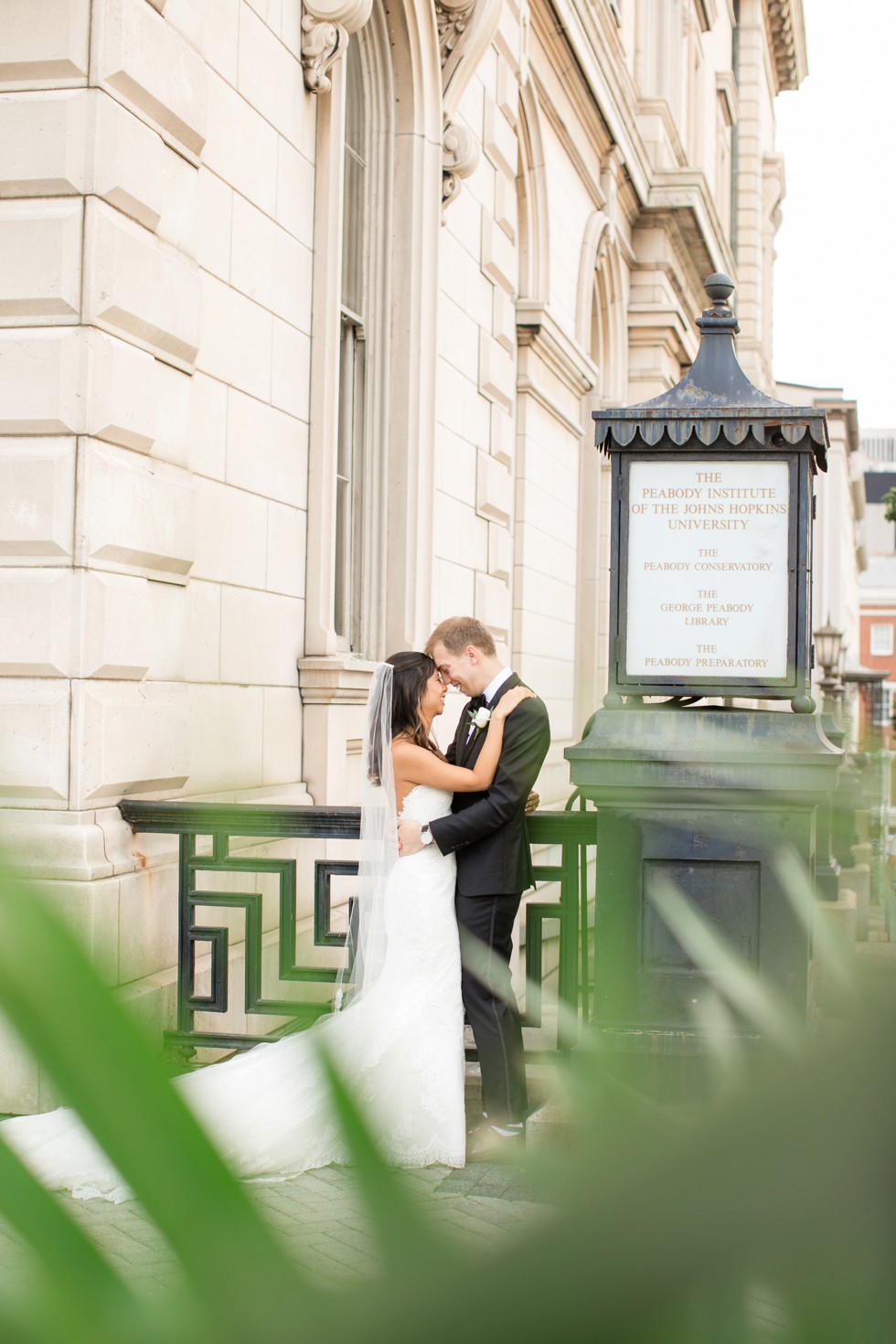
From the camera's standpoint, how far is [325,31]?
6.85 meters

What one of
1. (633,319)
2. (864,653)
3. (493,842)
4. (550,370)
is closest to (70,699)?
(493,842)

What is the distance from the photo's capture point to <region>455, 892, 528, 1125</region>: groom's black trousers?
191 inches

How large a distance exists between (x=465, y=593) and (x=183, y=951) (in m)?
5.08

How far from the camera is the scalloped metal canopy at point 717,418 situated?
15.0ft

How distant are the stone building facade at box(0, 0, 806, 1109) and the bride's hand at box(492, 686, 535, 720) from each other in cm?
86

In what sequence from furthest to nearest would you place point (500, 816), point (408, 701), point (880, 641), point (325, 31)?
point (880, 641), point (325, 31), point (408, 701), point (500, 816)

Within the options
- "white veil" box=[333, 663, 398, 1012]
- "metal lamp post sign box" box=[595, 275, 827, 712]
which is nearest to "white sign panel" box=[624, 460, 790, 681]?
"metal lamp post sign box" box=[595, 275, 827, 712]

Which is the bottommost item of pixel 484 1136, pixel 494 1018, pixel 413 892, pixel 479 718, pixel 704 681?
pixel 484 1136

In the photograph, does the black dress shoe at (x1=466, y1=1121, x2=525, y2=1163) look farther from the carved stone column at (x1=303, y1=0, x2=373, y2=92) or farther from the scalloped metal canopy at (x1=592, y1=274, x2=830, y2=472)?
the carved stone column at (x1=303, y1=0, x2=373, y2=92)

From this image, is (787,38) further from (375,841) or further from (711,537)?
(375,841)

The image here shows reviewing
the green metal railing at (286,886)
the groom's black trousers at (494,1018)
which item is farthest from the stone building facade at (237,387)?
the groom's black trousers at (494,1018)

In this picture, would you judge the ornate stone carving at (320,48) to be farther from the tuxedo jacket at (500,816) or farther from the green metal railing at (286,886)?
the green metal railing at (286,886)

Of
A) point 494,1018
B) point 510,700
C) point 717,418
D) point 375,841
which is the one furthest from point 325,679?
point 717,418

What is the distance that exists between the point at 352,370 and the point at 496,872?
4.09m
